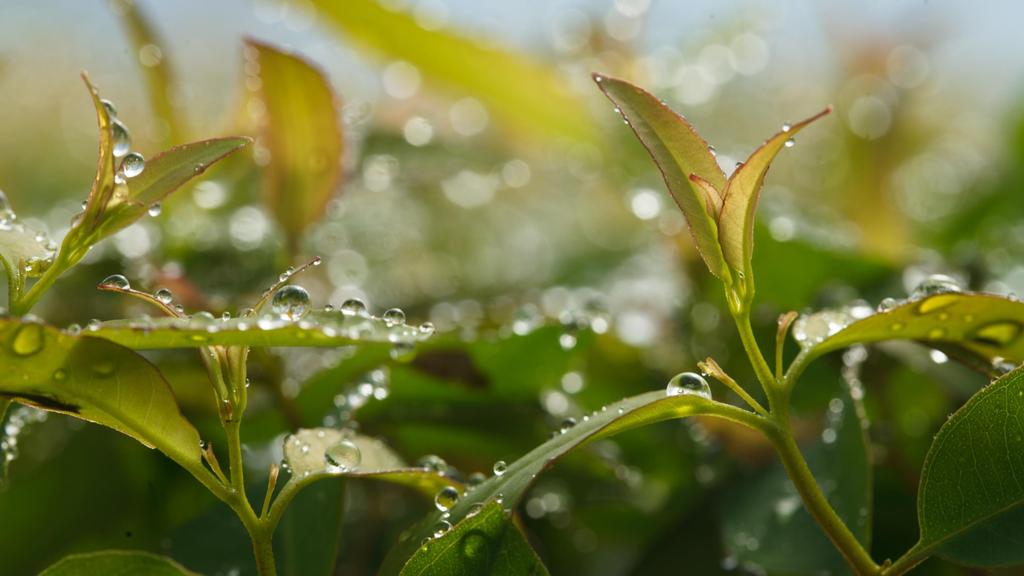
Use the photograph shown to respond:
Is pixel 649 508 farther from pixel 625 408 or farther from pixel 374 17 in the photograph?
pixel 374 17

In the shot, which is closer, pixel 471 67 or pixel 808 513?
pixel 808 513

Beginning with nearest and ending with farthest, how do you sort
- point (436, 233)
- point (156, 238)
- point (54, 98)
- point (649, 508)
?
point (649, 508)
point (156, 238)
point (436, 233)
point (54, 98)

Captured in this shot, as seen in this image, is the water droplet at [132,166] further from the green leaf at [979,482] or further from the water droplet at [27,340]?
the green leaf at [979,482]

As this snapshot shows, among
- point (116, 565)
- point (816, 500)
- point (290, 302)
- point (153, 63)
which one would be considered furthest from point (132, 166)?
point (153, 63)

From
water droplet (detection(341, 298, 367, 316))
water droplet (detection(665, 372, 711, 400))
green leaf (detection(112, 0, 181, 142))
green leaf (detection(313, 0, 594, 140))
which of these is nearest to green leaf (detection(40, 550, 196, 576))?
water droplet (detection(341, 298, 367, 316))

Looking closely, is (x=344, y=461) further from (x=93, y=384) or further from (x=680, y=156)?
(x=680, y=156)

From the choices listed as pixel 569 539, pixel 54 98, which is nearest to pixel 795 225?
pixel 569 539
